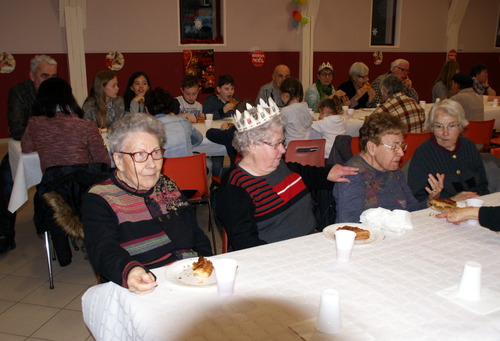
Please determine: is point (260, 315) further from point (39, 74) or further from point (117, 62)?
point (117, 62)

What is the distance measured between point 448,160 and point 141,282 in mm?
2370

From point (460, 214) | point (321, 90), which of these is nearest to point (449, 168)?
point (460, 214)

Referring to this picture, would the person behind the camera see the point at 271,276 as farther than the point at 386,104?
No

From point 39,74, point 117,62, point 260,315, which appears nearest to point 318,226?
point 260,315

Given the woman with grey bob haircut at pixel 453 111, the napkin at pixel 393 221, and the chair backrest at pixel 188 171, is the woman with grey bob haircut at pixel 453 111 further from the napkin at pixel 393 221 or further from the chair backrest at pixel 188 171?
the chair backrest at pixel 188 171

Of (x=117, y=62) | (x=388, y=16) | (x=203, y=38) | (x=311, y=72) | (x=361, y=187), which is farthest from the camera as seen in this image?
(x=388, y=16)

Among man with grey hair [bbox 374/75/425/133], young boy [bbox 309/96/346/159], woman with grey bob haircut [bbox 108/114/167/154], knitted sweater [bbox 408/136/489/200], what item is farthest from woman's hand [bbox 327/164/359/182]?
man with grey hair [bbox 374/75/425/133]

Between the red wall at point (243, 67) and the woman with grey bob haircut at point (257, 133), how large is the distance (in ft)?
21.5

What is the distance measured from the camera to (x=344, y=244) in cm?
184

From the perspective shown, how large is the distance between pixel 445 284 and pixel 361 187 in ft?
3.19

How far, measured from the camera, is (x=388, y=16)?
11414 millimetres

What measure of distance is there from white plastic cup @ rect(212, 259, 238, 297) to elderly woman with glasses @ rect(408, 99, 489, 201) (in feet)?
6.34

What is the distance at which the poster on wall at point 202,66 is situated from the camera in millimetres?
8977

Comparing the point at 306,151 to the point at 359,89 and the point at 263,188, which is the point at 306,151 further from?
the point at 359,89
